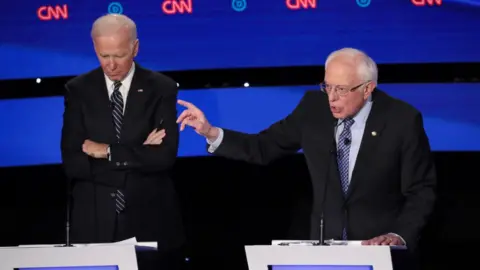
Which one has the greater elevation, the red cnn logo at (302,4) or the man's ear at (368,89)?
the red cnn logo at (302,4)

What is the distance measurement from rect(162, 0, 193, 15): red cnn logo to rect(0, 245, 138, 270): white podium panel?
284cm

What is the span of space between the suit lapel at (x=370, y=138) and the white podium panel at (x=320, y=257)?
90cm

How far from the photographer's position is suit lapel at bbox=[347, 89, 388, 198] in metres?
4.29

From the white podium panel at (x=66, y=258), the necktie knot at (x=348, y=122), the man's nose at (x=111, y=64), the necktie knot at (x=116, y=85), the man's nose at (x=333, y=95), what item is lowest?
the white podium panel at (x=66, y=258)

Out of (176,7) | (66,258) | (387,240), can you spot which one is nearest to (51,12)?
(176,7)

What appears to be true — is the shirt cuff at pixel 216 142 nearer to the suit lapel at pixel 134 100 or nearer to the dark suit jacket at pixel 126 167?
the dark suit jacket at pixel 126 167

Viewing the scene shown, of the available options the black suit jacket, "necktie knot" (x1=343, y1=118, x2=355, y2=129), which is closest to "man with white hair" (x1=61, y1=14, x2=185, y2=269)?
the black suit jacket

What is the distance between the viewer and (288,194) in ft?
20.8

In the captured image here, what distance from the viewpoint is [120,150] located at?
4871mm

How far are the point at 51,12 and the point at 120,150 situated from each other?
5.47 feet

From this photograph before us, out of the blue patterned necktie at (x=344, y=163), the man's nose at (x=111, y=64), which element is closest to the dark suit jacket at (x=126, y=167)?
the man's nose at (x=111, y=64)

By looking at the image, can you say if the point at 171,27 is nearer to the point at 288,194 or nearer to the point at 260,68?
the point at 260,68

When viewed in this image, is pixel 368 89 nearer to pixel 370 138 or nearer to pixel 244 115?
pixel 370 138

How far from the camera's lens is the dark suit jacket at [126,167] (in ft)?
16.0
